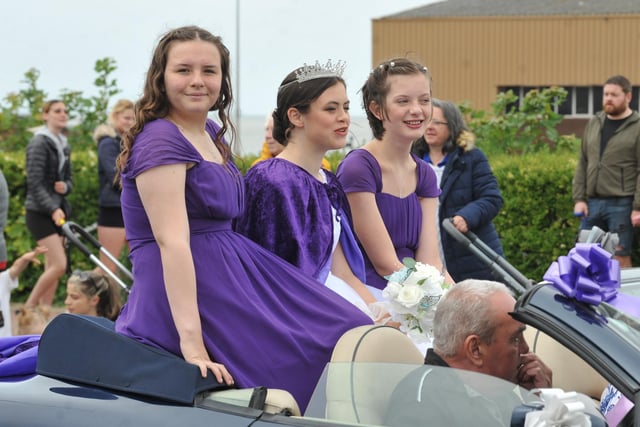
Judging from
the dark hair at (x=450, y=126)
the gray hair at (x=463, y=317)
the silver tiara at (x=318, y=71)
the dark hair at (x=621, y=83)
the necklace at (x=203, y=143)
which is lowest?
the gray hair at (x=463, y=317)

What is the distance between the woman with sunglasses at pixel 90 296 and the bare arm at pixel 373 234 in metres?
2.58

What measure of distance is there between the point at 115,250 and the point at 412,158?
5.00 meters

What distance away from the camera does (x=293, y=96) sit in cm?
450

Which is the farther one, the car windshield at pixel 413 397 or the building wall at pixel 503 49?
the building wall at pixel 503 49

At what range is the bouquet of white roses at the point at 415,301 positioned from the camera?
411 centimetres

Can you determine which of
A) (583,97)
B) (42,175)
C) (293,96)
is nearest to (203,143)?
(293,96)

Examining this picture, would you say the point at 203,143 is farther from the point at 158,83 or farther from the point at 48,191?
the point at 48,191

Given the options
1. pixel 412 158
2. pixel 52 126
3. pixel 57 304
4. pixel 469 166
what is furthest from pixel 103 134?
pixel 412 158

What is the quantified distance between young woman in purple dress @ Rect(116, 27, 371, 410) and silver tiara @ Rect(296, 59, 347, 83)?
0.63 m

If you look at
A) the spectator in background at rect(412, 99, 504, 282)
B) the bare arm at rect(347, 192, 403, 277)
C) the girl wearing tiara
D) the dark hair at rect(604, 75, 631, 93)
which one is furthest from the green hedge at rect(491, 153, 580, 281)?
the girl wearing tiara

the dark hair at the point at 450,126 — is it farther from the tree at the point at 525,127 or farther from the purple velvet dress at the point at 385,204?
the tree at the point at 525,127

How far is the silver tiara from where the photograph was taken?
450 centimetres

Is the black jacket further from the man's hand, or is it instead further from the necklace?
the man's hand

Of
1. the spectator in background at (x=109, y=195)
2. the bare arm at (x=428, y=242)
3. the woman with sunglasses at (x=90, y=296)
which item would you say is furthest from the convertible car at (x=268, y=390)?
the spectator in background at (x=109, y=195)
